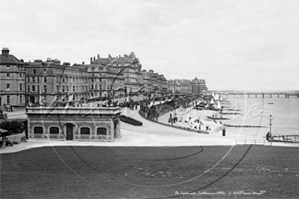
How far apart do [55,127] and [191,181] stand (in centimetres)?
2288

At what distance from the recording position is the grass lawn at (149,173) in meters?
21.5

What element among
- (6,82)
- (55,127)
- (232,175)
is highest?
(6,82)

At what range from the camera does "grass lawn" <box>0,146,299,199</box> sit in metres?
21.5

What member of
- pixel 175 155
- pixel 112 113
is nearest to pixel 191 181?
pixel 175 155

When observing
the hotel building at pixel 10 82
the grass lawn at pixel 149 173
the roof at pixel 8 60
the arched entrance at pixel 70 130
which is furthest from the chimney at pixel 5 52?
the grass lawn at pixel 149 173

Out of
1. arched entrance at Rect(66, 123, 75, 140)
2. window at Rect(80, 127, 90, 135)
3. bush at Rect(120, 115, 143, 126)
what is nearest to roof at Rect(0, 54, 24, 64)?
bush at Rect(120, 115, 143, 126)

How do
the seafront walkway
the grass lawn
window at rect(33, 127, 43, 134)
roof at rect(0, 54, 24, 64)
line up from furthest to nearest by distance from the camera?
roof at rect(0, 54, 24, 64)
window at rect(33, 127, 43, 134)
the seafront walkway
the grass lawn

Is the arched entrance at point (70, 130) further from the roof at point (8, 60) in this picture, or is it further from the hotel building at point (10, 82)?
the roof at point (8, 60)

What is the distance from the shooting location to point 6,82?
66312 millimetres

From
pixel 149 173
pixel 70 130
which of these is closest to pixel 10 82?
Result: pixel 70 130

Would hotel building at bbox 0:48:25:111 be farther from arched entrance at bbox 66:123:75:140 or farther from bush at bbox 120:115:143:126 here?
arched entrance at bbox 66:123:75:140

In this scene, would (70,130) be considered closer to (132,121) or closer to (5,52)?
(132,121)

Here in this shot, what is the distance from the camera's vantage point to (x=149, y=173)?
85.7 feet

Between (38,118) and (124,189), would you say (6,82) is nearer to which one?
(38,118)
